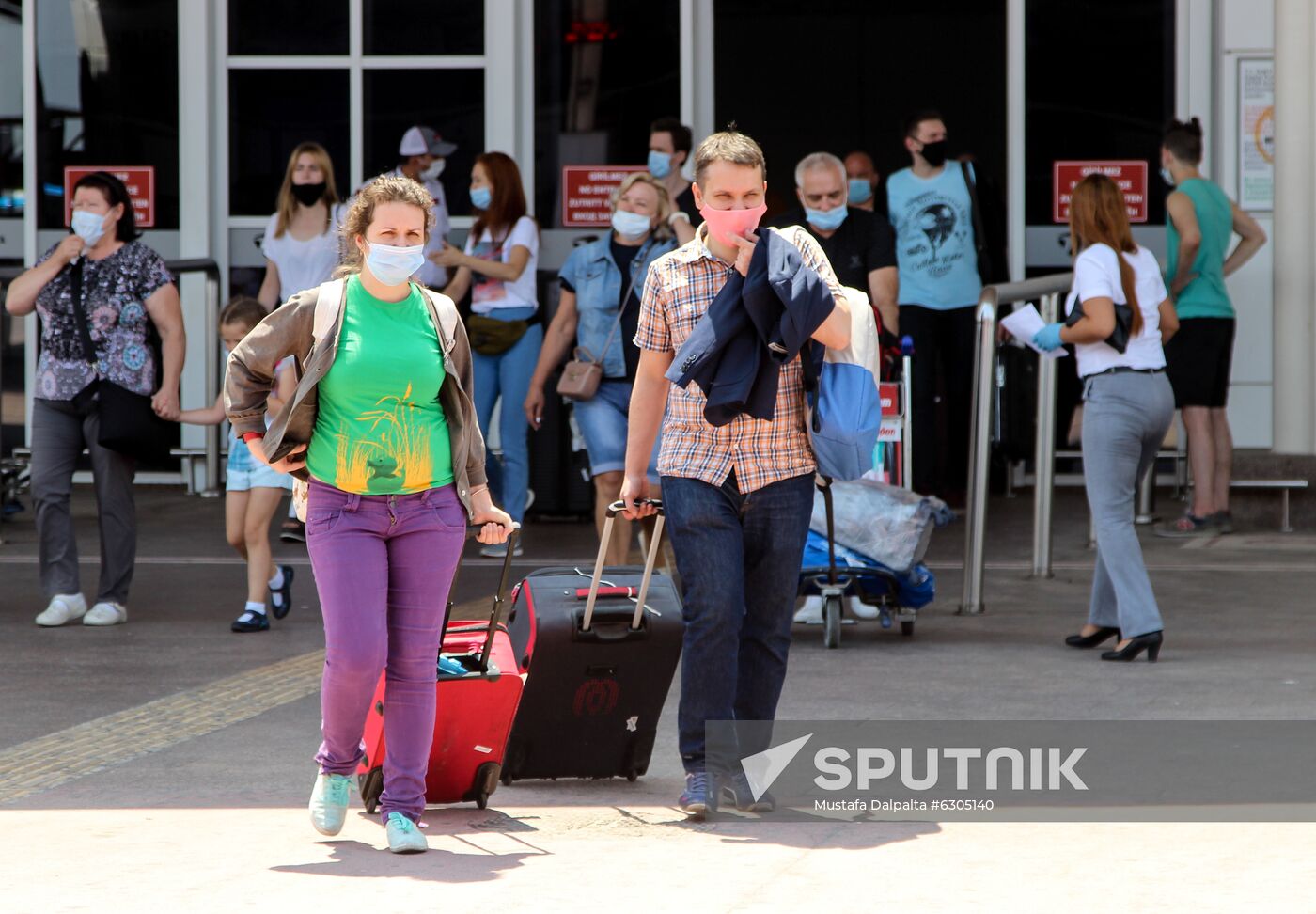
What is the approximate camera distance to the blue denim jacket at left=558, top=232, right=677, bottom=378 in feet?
28.7

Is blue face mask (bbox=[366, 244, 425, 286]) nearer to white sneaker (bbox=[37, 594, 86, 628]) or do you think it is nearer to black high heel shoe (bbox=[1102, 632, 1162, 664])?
black high heel shoe (bbox=[1102, 632, 1162, 664])

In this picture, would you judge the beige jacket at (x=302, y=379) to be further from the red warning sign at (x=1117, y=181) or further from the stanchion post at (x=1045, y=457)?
the red warning sign at (x=1117, y=181)

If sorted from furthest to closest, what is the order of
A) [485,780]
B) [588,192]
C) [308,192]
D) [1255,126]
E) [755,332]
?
[588,192] → [1255,126] → [308,192] → [485,780] → [755,332]

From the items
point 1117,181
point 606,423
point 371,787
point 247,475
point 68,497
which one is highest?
point 1117,181

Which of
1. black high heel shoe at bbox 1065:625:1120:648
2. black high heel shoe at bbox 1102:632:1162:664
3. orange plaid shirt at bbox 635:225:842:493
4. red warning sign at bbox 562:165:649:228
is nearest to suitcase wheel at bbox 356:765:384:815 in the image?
orange plaid shirt at bbox 635:225:842:493

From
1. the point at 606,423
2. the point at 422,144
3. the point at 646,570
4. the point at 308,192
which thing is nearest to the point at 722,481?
the point at 646,570

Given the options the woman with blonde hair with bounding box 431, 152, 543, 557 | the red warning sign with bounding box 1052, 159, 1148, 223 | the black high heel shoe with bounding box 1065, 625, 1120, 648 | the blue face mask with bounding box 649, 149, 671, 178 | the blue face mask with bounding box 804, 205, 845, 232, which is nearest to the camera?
the black high heel shoe with bounding box 1065, 625, 1120, 648

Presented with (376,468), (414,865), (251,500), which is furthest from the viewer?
(251,500)

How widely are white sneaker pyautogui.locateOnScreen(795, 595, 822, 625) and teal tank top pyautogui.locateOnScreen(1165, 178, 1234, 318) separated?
390cm

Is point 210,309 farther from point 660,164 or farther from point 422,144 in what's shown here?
point 660,164

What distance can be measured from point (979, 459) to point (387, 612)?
4.27 m

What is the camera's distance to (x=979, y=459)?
28.6 ft

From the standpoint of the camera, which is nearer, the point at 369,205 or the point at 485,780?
the point at 369,205

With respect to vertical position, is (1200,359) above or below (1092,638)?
above
